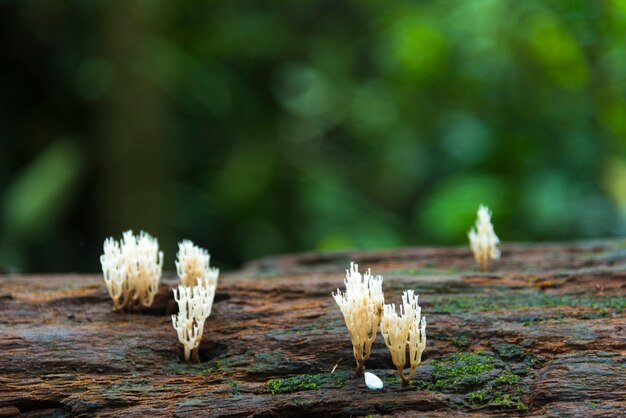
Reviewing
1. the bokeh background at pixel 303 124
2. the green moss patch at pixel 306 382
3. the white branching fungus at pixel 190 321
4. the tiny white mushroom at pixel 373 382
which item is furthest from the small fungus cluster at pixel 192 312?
the bokeh background at pixel 303 124

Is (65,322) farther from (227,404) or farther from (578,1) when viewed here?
(578,1)

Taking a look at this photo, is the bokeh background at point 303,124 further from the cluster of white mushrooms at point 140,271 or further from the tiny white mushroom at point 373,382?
the tiny white mushroom at point 373,382

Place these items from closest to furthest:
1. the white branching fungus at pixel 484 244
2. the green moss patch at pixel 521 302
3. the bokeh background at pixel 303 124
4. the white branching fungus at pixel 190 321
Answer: the white branching fungus at pixel 190 321 < the green moss patch at pixel 521 302 < the white branching fungus at pixel 484 244 < the bokeh background at pixel 303 124

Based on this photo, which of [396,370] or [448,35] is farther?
[448,35]

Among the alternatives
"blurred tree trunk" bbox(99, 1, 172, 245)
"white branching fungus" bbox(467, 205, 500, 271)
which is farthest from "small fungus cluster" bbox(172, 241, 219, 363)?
"blurred tree trunk" bbox(99, 1, 172, 245)

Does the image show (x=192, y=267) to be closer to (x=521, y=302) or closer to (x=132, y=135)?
(x=521, y=302)

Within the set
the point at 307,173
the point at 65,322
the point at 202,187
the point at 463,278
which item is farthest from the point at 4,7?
the point at 463,278
